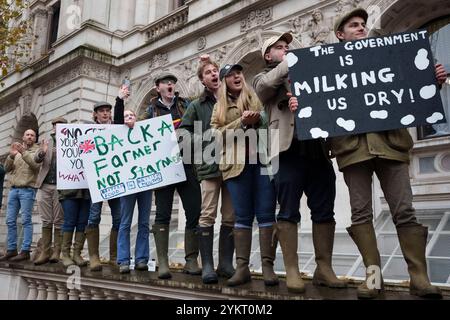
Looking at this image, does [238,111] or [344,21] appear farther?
[238,111]

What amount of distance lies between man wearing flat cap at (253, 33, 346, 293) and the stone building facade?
210cm

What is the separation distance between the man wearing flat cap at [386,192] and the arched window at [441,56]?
15.8ft

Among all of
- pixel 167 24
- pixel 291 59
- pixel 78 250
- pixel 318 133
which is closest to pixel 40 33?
pixel 167 24

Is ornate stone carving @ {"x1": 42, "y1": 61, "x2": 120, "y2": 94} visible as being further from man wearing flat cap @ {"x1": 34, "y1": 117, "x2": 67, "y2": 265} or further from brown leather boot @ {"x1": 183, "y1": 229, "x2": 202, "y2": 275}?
brown leather boot @ {"x1": 183, "y1": 229, "x2": 202, "y2": 275}

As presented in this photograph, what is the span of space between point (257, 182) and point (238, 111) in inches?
28.8

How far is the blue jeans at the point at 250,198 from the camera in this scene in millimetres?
3658

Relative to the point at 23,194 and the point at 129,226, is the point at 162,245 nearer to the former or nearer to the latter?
the point at 129,226

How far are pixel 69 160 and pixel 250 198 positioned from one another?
10.2ft

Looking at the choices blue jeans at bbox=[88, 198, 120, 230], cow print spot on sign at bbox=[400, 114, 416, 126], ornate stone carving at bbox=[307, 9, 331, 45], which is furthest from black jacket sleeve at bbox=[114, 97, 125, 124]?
ornate stone carving at bbox=[307, 9, 331, 45]

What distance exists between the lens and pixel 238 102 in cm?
394

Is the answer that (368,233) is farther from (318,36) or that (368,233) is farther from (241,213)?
(318,36)
